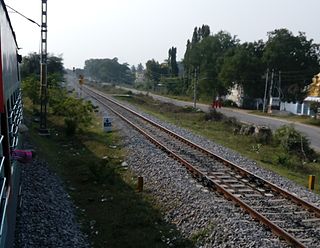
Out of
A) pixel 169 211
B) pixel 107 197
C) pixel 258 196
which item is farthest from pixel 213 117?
pixel 169 211

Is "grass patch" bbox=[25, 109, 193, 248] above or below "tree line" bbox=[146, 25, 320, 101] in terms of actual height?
below

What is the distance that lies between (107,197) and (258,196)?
12.6ft

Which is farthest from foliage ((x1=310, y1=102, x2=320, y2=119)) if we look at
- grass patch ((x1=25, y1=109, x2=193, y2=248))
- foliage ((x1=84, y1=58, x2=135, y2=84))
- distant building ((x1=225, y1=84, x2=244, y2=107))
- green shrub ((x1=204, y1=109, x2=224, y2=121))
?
foliage ((x1=84, y1=58, x2=135, y2=84))

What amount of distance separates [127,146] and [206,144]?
3.78 m

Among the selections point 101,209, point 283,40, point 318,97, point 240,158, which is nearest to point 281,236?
point 101,209

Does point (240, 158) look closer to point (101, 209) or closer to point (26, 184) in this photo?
point (101, 209)

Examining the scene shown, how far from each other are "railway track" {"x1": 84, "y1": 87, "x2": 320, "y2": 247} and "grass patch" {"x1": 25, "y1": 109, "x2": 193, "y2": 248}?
5.93 feet

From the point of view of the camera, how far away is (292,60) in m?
57.9

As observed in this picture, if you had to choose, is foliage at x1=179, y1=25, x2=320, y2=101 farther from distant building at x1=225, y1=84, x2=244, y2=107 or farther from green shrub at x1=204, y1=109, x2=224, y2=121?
green shrub at x1=204, y1=109, x2=224, y2=121

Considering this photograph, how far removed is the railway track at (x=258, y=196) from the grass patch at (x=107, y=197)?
181 cm

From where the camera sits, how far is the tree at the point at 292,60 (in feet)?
189

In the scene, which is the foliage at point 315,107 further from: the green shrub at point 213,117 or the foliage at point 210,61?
the foliage at point 210,61

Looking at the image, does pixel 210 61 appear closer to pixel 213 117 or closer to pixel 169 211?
pixel 213 117

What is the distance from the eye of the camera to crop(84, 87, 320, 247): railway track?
8695mm
